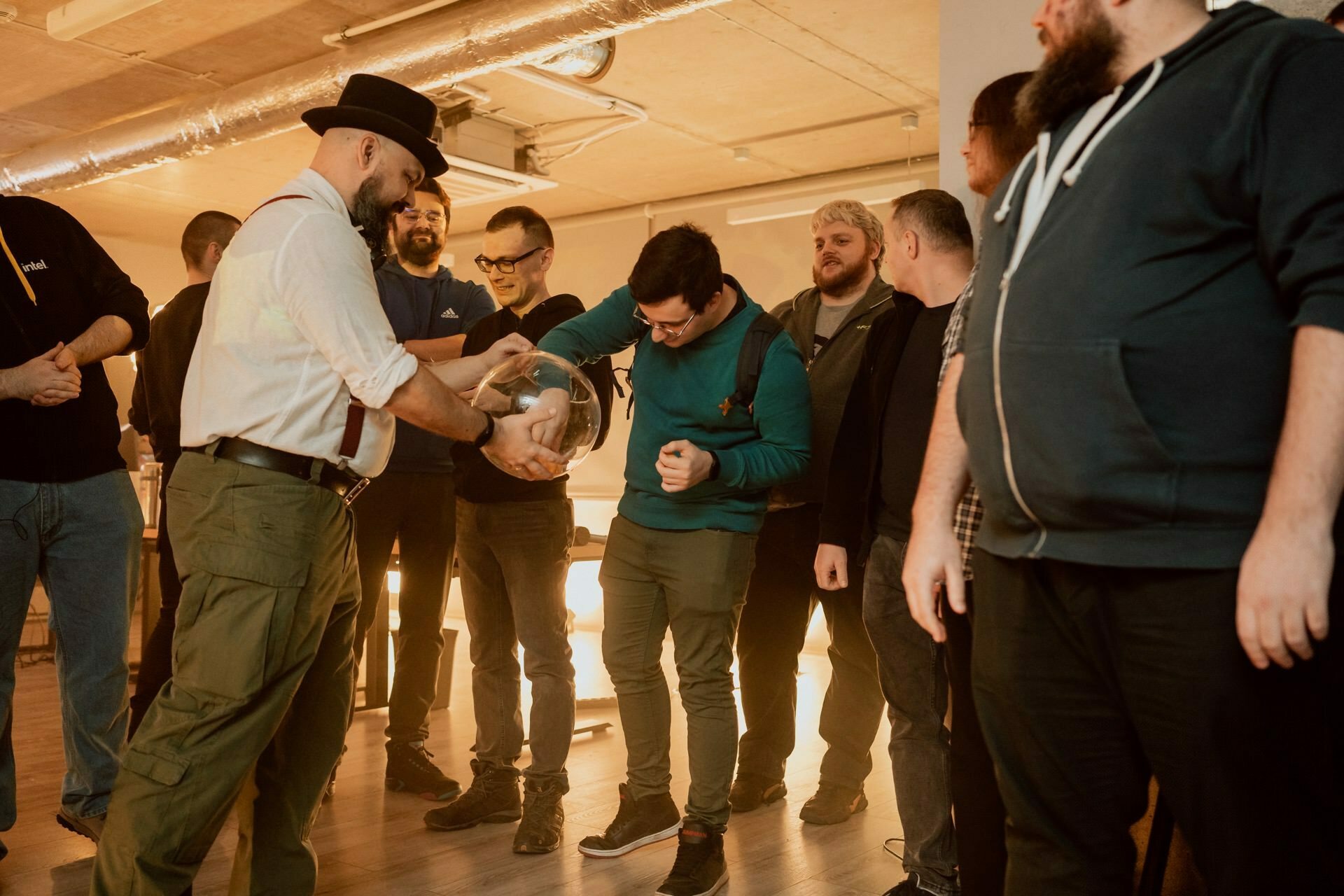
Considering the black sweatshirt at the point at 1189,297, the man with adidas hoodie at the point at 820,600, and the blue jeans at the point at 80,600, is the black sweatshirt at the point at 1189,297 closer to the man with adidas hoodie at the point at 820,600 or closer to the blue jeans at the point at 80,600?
the man with adidas hoodie at the point at 820,600

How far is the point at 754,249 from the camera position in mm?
7605

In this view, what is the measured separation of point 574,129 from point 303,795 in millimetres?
4965

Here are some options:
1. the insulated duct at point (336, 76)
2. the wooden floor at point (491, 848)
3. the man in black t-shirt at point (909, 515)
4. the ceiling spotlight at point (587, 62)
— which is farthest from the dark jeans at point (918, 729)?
the ceiling spotlight at point (587, 62)

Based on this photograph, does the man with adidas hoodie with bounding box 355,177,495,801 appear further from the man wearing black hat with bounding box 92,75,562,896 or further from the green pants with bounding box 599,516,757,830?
the man wearing black hat with bounding box 92,75,562,896

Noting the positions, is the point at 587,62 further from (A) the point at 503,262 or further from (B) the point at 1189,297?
(B) the point at 1189,297

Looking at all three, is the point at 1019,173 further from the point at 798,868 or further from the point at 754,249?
the point at 754,249

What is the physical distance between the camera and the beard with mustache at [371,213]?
2.12m

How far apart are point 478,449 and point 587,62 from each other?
253 centimetres

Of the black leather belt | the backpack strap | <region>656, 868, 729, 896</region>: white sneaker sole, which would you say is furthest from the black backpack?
<region>656, 868, 729, 896</region>: white sneaker sole

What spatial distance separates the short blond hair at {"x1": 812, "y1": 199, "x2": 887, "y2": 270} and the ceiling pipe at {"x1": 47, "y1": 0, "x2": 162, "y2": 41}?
113 inches

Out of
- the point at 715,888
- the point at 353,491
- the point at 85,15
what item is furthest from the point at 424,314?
the point at 85,15

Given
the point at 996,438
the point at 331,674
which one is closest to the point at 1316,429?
the point at 996,438

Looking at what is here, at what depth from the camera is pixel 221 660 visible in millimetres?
1887

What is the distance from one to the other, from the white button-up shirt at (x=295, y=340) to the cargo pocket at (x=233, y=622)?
0.71 feet
